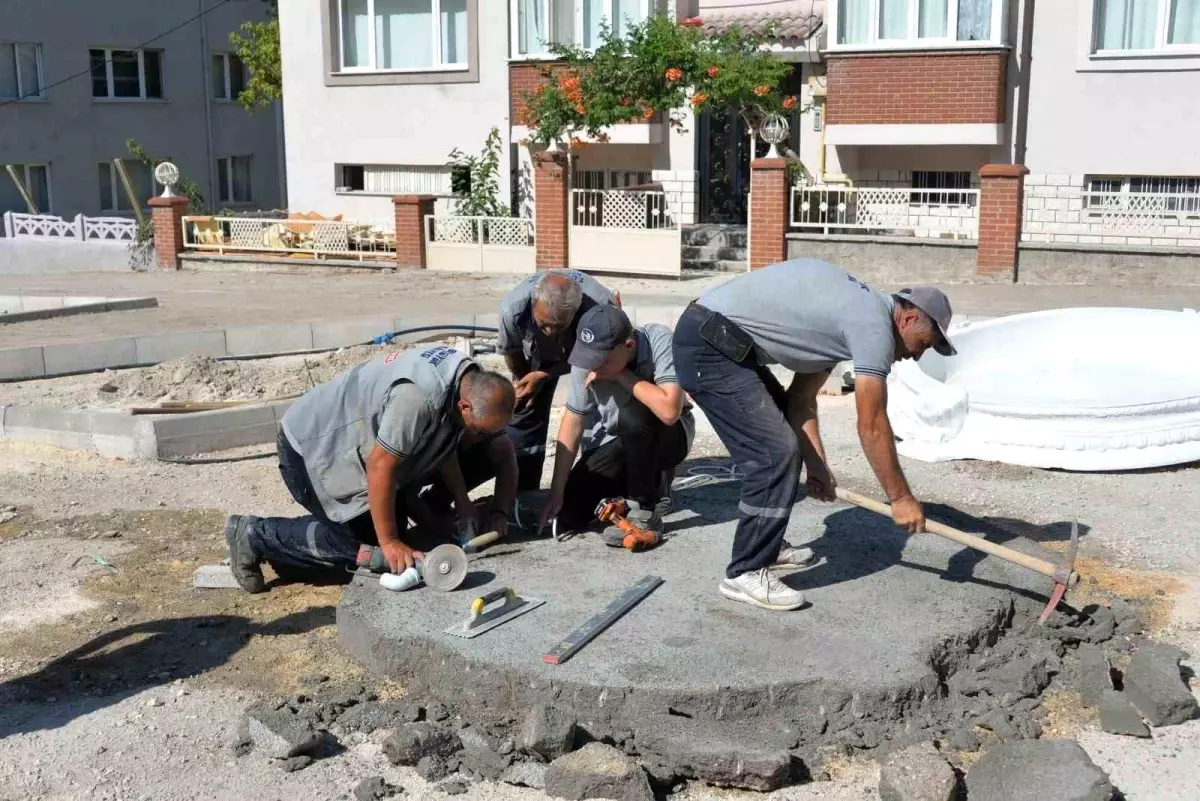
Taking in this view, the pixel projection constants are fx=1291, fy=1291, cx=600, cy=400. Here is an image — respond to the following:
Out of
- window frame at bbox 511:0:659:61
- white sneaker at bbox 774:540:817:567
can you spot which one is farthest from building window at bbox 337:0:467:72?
white sneaker at bbox 774:540:817:567

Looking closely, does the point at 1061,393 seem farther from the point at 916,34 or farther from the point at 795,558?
the point at 916,34

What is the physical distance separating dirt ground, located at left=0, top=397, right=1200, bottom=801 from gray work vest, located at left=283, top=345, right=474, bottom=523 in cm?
59

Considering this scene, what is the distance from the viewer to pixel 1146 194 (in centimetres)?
1501

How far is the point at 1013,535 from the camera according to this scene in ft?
20.0

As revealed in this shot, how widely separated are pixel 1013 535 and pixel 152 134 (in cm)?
2620

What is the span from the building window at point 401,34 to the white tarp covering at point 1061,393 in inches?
561

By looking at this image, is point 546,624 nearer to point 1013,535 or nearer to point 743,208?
point 1013,535

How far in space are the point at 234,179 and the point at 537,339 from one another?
1047 inches

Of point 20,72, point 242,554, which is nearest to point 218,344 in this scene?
point 242,554

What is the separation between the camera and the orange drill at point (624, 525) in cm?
543

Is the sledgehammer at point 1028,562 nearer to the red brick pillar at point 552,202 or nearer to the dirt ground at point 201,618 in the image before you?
the dirt ground at point 201,618

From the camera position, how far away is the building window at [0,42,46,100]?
26.2 meters

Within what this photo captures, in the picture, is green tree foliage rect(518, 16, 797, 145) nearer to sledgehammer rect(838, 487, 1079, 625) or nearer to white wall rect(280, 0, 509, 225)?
white wall rect(280, 0, 509, 225)

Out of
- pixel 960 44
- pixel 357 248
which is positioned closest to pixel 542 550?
pixel 960 44
